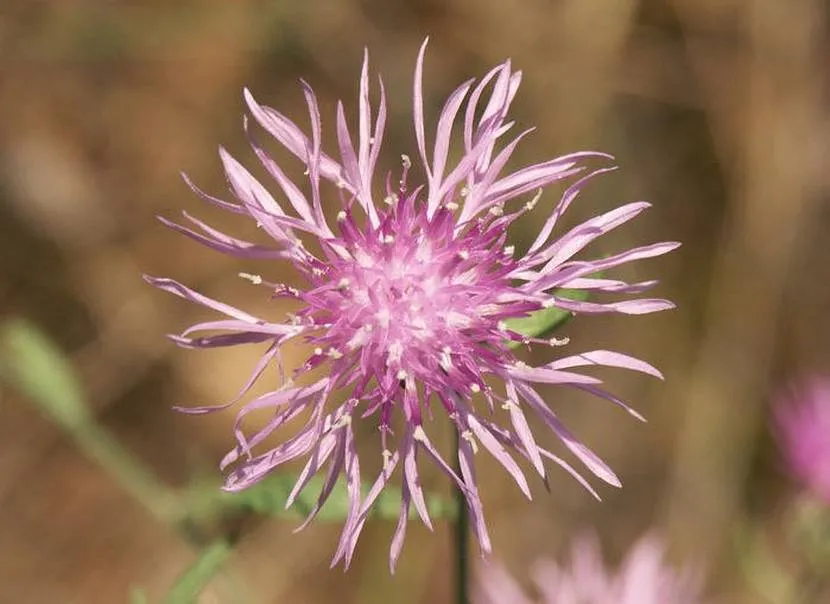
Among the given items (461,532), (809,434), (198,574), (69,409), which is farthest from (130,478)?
(809,434)

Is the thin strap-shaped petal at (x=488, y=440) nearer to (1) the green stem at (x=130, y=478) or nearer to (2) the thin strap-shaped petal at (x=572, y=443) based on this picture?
(2) the thin strap-shaped petal at (x=572, y=443)

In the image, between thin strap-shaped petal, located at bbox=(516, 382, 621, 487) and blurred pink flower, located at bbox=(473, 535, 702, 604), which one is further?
blurred pink flower, located at bbox=(473, 535, 702, 604)

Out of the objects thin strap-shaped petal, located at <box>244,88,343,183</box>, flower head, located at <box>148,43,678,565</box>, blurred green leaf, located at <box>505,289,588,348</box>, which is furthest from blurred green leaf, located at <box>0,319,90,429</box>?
blurred green leaf, located at <box>505,289,588,348</box>

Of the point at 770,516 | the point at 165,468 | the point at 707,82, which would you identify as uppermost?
the point at 707,82

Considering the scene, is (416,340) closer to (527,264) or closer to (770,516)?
(527,264)

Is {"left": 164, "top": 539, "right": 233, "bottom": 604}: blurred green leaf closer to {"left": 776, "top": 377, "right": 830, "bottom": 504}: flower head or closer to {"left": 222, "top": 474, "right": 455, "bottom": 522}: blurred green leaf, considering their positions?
{"left": 222, "top": 474, "right": 455, "bottom": 522}: blurred green leaf

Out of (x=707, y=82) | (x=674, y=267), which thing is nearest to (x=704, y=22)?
(x=707, y=82)
